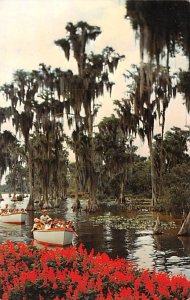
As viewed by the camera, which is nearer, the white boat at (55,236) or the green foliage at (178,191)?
the white boat at (55,236)

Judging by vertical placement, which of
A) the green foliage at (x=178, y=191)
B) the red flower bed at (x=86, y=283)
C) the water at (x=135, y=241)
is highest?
the green foliage at (x=178, y=191)

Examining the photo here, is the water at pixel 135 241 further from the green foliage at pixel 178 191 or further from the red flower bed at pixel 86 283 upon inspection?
the red flower bed at pixel 86 283

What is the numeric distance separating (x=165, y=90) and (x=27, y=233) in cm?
1703

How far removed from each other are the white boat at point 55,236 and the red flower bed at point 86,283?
40.4 ft

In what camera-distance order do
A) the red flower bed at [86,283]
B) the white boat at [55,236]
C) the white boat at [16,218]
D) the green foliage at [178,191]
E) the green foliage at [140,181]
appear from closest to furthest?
the red flower bed at [86,283] → the white boat at [55,236] → the white boat at [16,218] → the green foliage at [178,191] → the green foliage at [140,181]

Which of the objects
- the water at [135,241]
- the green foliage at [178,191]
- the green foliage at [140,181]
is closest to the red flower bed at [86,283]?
the water at [135,241]

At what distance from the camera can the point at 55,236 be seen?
75.5 ft

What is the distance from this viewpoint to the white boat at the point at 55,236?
22.8 meters

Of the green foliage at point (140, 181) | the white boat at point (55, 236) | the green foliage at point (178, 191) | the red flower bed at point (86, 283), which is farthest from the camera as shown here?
the green foliage at point (140, 181)

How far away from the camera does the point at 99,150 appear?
58594 mm

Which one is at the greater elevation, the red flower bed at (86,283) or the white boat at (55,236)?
the red flower bed at (86,283)

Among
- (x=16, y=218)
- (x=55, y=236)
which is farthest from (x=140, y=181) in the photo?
(x=55, y=236)

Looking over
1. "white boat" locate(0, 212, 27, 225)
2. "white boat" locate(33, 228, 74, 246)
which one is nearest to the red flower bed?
"white boat" locate(33, 228, 74, 246)

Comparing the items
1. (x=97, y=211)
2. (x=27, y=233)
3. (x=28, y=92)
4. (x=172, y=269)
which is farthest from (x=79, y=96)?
(x=172, y=269)
